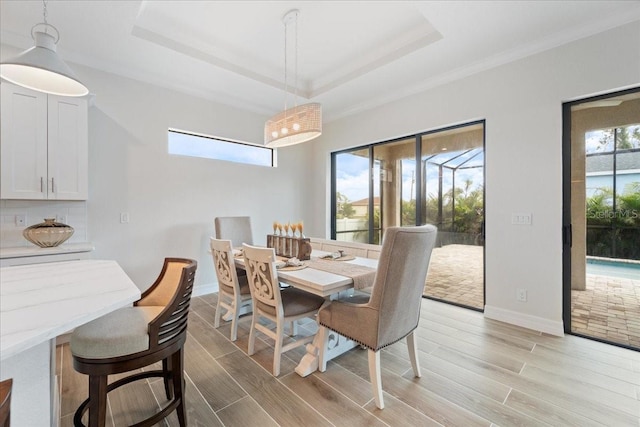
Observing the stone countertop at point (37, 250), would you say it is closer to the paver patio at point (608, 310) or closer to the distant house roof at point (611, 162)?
the paver patio at point (608, 310)

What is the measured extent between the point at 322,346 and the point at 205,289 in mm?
2446

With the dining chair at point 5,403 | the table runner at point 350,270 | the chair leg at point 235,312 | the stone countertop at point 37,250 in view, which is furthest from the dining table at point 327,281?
the stone countertop at point 37,250

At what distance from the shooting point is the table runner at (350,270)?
6.40 ft

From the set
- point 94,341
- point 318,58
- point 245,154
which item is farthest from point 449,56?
point 94,341

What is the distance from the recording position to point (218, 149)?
4.05 metres

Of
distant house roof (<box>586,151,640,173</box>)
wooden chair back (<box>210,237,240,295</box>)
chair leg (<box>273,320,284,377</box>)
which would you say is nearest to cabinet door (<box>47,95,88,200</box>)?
wooden chair back (<box>210,237,240,295</box>)

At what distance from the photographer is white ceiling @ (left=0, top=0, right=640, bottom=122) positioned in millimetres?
2312

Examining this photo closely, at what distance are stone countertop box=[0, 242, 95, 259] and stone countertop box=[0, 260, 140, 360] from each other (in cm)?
119

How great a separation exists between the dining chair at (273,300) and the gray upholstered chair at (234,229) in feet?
4.82

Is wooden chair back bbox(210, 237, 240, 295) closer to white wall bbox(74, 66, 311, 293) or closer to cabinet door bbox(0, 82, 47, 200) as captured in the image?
white wall bbox(74, 66, 311, 293)

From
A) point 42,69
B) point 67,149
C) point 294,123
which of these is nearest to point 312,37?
point 294,123

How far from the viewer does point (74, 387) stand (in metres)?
1.87

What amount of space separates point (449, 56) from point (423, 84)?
550 mm

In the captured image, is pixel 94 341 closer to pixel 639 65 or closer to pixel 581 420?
pixel 581 420
